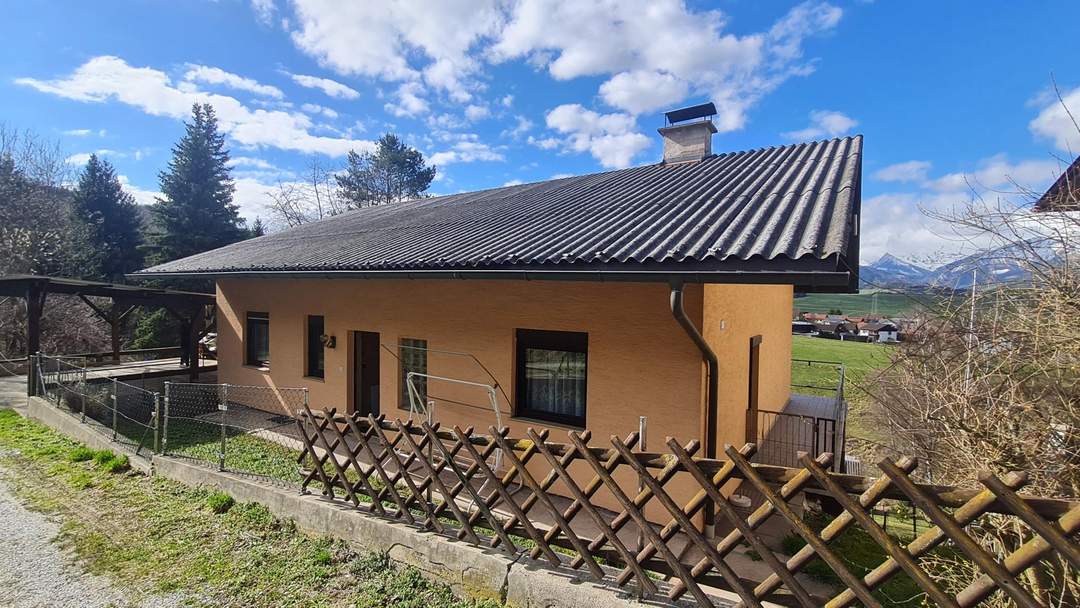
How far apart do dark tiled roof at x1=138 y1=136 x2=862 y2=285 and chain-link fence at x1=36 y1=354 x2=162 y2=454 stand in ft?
8.49

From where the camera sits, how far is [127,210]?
986 inches

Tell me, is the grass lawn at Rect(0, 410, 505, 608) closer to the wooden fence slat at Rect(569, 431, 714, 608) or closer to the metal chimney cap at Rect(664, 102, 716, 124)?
the wooden fence slat at Rect(569, 431, 714, 608)

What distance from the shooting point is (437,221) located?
8641mm

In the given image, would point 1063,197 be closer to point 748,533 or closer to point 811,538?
point 811,538

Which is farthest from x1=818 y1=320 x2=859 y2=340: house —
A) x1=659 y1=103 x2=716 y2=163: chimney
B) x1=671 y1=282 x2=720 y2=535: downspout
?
x1=671 y1=282 x2=720 y2=535: downspout

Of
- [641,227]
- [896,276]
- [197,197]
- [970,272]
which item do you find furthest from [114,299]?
[197,197]

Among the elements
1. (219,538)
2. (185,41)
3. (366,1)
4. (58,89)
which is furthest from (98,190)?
(219,538)

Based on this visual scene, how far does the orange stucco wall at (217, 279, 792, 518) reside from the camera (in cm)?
475

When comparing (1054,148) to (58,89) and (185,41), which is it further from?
(58,89)

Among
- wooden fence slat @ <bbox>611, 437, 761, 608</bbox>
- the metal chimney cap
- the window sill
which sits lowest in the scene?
the window sill

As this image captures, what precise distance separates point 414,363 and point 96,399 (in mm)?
5962

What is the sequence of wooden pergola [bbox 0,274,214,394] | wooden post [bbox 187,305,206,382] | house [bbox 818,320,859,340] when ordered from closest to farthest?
wooden pergola [bbox 0,274,214,394] → wooden post [bbox 187,305,206,382] → house [bbox 818,320,859,340]

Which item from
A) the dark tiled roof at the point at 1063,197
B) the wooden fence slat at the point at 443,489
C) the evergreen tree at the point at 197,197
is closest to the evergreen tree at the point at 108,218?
the evergreen tree at the point at 197,197

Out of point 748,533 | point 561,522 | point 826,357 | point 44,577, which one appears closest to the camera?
point 748,533
